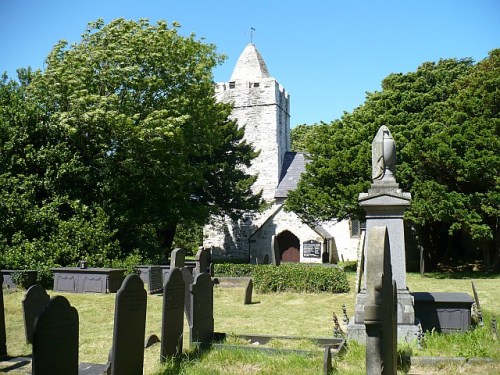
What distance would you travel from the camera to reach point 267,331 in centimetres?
978

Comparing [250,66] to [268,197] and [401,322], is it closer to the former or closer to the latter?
[268,197]

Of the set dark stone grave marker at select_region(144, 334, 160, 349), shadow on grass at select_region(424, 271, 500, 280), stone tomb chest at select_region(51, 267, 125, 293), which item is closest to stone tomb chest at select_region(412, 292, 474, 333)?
dark stone grave marker at select_region(144, 334, 160, 349)

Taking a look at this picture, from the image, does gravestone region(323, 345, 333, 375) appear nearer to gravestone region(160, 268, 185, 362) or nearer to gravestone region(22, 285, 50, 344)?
gravestone region(160, 268, 185, 362)

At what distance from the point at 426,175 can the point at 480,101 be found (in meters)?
3.79

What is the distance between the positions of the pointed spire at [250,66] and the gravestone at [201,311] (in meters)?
33.3

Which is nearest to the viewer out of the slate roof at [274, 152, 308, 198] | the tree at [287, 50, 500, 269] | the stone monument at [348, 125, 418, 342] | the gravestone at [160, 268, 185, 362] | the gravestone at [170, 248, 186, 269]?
the gravestone at [160, 268, 185, 362]

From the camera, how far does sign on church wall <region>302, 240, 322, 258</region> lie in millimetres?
33531

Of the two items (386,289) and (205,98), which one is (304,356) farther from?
(205,98)

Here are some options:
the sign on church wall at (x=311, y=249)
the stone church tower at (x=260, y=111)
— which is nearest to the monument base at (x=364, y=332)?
the sign on church wall at (x=311, y=249)

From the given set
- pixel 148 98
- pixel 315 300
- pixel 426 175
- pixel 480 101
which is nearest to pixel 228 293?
pixel 315 300

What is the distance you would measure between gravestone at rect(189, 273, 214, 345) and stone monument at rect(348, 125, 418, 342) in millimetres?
2239

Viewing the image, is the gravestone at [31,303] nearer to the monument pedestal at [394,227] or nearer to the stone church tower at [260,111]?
the monument pedestal at [394,227]

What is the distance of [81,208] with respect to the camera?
1945 centimetres

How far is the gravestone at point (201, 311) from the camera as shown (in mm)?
7660
